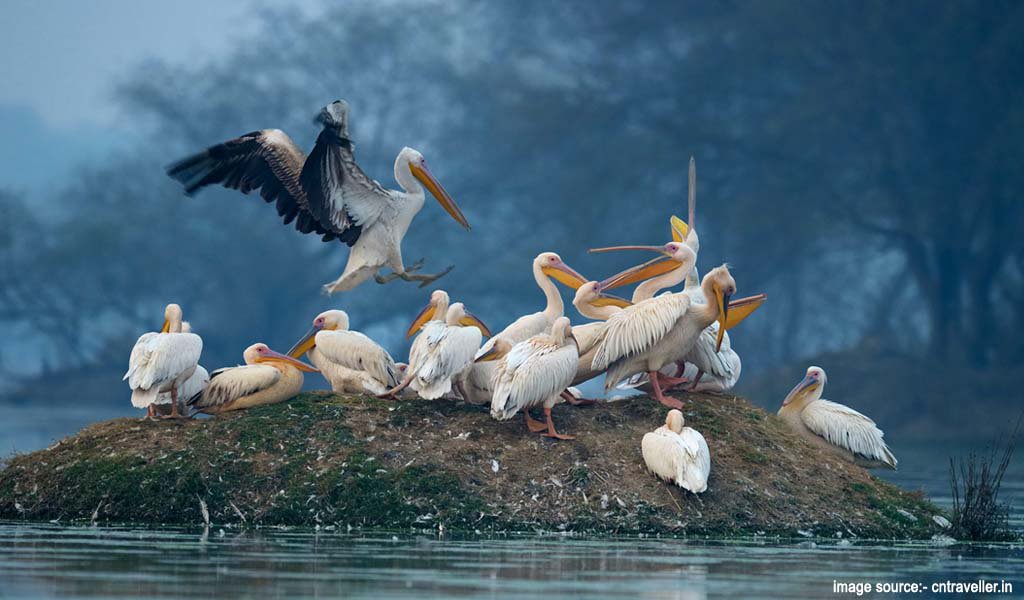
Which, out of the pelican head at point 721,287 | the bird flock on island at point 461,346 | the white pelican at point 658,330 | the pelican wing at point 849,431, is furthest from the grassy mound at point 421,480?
the pelican head at point 721,287

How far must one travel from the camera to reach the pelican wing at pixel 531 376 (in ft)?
40.2

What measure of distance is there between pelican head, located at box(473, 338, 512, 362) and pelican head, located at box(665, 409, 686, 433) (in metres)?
1.48

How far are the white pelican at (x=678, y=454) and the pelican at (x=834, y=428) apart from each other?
191 cm

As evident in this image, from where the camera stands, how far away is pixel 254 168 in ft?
49.1

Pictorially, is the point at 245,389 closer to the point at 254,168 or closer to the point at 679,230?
the point at 254,168

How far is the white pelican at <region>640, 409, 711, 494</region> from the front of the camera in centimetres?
1192

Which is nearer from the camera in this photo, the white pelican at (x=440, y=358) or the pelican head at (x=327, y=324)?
the white pelican at (x=440, y=358)

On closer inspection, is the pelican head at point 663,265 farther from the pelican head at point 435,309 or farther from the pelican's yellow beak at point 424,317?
the pelican's yellow beak at point 424,317

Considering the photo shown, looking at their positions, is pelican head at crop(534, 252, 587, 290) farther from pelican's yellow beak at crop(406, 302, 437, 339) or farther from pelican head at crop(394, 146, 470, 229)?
pelican head at crop(394, 146, 470, 229)

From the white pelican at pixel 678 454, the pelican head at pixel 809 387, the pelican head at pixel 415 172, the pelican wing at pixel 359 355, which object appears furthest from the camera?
the pelican head at pixel 415 172

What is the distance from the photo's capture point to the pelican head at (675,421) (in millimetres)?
12289

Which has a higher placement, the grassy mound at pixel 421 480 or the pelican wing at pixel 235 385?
the pelican wing at pixel 235 385

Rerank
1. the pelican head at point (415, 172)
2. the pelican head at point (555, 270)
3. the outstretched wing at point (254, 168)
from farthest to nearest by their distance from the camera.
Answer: the pelican head at point (415, 172) < the outstretched wing at point (254, 168) < the pelican head at point (555, 270)

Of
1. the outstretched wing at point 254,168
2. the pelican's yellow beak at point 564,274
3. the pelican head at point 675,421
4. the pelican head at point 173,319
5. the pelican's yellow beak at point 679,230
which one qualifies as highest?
the outstretched wing at point 254,168
